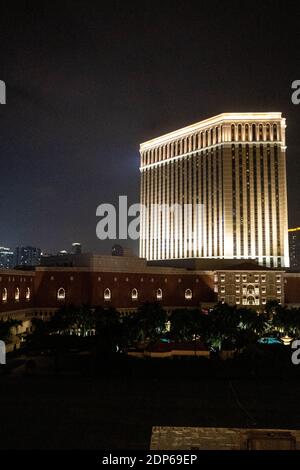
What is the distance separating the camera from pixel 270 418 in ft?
83.1

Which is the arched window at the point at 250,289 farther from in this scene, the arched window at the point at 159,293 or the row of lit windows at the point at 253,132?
the row of lit windows at the point at 253,132

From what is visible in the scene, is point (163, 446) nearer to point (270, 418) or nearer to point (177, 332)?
point (270, 418)

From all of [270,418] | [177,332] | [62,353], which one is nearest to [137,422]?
[270,418]

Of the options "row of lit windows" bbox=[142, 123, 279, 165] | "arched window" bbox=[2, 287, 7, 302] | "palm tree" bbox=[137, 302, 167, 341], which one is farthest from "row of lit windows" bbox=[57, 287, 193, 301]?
"row of lit windows" bbox=[142, 123, 279, 165]

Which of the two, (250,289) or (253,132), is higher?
(253,132)

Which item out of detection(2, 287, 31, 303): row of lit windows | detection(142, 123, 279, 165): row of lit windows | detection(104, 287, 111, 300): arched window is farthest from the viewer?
detection(142, 123, 279, 165): row of lit windows

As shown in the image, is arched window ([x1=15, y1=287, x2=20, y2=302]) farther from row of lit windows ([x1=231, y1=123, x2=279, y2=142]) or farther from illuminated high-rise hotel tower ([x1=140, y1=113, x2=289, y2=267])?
row of lit windows ([x1=231, y1=123, x2=279, y2=142])

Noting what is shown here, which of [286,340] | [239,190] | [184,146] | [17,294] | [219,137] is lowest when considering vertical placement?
[286,340]

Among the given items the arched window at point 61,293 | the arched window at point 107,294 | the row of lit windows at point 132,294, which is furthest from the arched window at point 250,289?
the arched window at point 61,293

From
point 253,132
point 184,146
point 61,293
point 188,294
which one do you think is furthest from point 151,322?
point 184,146

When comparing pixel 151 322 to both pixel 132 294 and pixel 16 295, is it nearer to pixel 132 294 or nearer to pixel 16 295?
pixel 132 294

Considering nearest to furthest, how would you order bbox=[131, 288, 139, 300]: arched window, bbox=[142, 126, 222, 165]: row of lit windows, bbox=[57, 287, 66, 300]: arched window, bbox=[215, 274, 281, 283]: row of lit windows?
bbox=[57, 287, 66, 300]: arched window → bbox=[131, 288, 139, 300]: arched window → bbox=[215, 274, 281, 283]: row of lit windows → bbox=[142, 126, 222, 165]: row of lit windows

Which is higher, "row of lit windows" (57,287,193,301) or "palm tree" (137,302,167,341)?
"row of lit windows" (57,287,193,301)

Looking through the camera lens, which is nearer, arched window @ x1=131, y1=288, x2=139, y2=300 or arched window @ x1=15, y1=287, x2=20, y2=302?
arched window @ x1=15, y1=287, x2=20, y2=302
